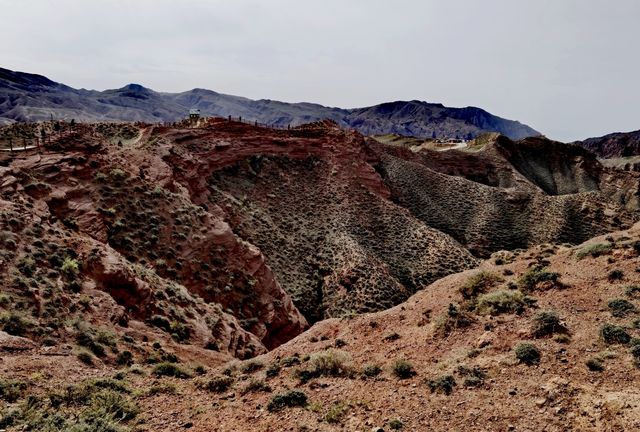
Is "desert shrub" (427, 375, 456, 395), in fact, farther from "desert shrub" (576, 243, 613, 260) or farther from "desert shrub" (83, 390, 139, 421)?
"desert shrub" (576, 243, 613, 260)

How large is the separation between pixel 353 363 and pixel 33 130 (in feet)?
104

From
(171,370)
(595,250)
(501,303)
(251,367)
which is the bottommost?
(171,370)

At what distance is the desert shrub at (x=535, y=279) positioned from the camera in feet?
50.7

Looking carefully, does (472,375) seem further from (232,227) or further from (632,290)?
(232,227)

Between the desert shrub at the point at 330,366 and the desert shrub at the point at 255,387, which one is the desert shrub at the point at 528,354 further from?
the desert shrub at the point at 255,387

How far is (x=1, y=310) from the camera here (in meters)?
13.9

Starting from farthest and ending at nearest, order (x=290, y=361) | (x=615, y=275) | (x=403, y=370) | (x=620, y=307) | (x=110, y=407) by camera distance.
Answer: (x=615, y=275)
(x=290, y=361)
(x=620, y=307)
(x=403, y=370)
(x=110, y=407)

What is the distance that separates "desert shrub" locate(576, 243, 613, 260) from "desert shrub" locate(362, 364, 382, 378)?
10050mm

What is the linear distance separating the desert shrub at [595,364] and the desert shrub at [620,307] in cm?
267

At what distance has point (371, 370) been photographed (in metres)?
12.0

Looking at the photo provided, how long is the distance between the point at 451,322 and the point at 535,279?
3965 mm

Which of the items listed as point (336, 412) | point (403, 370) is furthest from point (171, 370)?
point (403, 370)

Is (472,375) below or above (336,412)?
above

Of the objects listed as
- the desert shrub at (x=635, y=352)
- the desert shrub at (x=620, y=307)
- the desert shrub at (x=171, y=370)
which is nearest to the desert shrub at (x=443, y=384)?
the desert shrub at (x=635, y=352)
